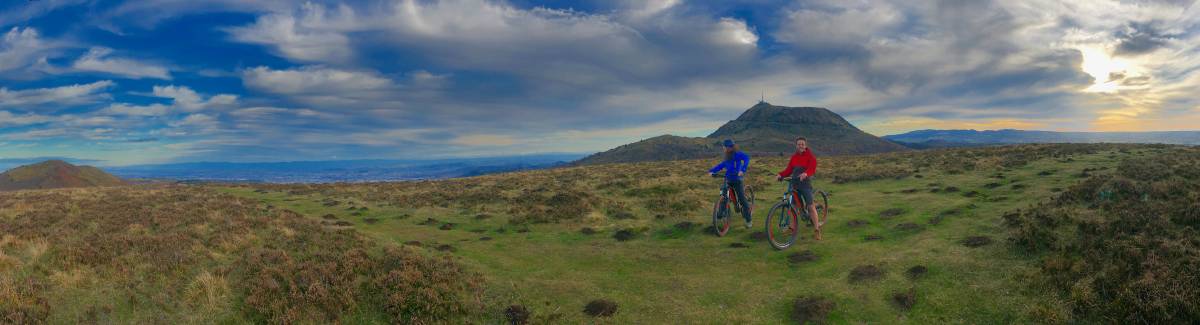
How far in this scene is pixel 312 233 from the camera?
1697 cm

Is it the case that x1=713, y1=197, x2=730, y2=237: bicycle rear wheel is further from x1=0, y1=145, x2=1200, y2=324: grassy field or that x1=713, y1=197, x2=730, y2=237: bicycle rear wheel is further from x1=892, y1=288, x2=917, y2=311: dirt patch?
x1=892, y1=288, x2=917, y2=311: dirt patch

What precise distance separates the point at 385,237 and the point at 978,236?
2048 cm

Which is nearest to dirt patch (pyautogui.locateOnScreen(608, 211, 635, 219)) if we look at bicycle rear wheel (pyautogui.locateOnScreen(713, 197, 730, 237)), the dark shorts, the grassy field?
the grassy field

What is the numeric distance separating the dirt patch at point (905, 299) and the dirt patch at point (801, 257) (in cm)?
317

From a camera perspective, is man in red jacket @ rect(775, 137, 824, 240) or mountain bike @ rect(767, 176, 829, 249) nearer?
man in red jacket @ rect(775, 137, 824, 240)

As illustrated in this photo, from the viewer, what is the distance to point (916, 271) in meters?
11.1

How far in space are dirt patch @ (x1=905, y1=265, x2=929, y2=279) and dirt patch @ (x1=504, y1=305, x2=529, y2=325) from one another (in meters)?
9.02

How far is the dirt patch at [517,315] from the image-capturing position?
10.2 metres

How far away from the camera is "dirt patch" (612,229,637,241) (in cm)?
1795

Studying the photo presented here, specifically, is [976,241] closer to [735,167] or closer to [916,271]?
[916,271]

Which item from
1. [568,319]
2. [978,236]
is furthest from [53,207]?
[978,236]

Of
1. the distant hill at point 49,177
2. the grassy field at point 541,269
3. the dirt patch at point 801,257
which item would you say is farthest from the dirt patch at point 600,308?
the distant hill at point 49,177

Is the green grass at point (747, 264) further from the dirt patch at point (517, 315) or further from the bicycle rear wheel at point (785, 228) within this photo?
the bicycle rear wheel at point (785, 228)

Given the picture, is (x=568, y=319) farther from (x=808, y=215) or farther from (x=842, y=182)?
(x=842, y=182)
